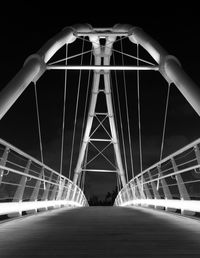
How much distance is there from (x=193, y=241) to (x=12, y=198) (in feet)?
12.1

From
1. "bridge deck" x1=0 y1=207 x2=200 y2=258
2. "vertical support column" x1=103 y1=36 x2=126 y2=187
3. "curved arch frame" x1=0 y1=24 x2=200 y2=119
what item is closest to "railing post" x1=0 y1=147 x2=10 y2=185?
"bridge deck" x1=0 y1=207 x2=200 y2=258

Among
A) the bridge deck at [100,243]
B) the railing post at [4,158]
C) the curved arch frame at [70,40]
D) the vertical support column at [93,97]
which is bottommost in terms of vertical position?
the bridge deck at [100,243]

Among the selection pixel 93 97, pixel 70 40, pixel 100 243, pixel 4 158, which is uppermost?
pixel 93 97

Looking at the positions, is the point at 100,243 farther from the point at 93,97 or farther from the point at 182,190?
the point at 93,97

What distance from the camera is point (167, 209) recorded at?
898 cm

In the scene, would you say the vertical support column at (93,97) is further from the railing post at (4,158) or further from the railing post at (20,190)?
the railing post at (4,158)

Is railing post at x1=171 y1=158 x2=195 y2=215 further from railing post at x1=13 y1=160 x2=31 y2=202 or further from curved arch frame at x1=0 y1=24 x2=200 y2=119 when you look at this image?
railing post at x1=13 y1=160 x2=31 y2=202

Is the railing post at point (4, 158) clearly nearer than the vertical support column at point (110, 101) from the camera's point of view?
Yes

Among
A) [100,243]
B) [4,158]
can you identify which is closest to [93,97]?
[4,158]

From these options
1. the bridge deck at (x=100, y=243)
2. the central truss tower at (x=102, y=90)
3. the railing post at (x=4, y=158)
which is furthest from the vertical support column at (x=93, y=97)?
the bridge deck at (x=100, y=243)

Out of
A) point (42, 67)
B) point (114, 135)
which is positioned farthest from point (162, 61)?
point (114, 135)

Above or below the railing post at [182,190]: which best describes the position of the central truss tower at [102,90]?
above

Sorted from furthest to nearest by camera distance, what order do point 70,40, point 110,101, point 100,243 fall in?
point 110,101
point 70,40
point 100,243

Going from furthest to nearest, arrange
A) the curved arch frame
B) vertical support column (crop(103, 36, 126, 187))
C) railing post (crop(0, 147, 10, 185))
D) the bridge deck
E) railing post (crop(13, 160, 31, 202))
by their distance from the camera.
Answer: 1. vertical support column (crop(103, 36, 126, 187))
2. the curved arch frame
3. railing post (crop(13, 160, 31, 202))
4. railing post (crop(0, 147, 10, 185))
5. the bridge deck
